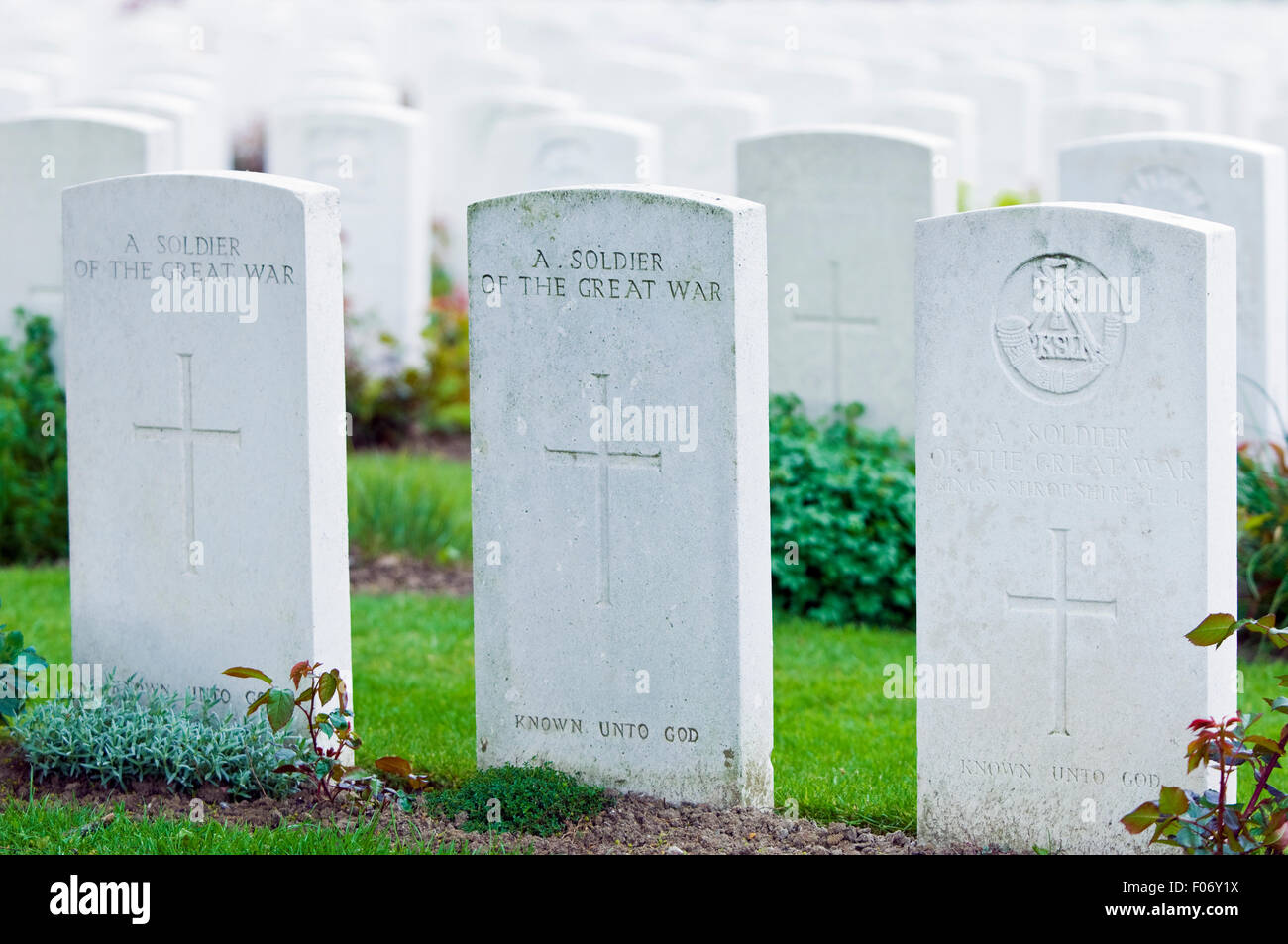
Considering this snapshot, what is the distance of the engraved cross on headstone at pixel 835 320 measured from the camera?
8039 millimetres

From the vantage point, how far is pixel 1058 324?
458 cm

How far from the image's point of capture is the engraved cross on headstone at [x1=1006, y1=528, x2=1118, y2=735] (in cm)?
462

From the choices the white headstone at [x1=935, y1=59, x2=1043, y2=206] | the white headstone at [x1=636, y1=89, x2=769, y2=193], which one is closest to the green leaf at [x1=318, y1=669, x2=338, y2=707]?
the white headstone at [x1=636, y1=89, x2=769, y2=193]

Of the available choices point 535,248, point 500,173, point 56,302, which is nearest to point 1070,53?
point 500,173

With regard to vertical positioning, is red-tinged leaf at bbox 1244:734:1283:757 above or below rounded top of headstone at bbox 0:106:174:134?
below

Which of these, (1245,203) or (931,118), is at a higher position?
(931,118)

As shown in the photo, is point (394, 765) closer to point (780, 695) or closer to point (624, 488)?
point (624, 488)

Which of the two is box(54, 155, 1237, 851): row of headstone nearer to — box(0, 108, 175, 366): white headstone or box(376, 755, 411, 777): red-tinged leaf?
→ box(376, 755, 411, 777): red-tinged leaf

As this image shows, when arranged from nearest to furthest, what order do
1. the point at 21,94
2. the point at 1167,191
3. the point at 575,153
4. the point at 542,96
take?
1. the point at 1167,191
2. the point at 575,153
3. the point at 21,94
4. the point at 542,96

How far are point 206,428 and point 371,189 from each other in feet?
18.0

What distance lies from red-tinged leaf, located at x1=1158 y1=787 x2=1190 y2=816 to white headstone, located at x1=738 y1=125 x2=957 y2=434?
13.5 feet

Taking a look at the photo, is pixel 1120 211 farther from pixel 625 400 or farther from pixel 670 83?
pixel 670 83

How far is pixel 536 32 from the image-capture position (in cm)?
1941

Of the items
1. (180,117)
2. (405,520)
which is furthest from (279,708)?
(180,117)
